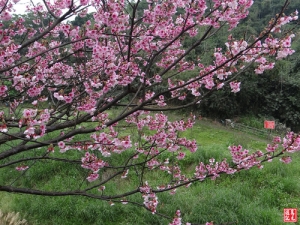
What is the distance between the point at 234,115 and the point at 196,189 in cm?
984

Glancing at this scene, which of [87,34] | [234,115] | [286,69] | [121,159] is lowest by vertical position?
[234,115]

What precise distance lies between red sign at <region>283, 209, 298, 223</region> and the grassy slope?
0.11 meters

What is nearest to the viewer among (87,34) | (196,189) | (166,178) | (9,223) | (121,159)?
(87,34)

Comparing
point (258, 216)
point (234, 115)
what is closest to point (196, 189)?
point (258, 216)

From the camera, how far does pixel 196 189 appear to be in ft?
16.7

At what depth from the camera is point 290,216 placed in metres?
4.06

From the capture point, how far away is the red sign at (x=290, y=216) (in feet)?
13.2

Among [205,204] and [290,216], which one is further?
[205,204]

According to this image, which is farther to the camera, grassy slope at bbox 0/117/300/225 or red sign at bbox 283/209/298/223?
grassy slope at bbox 0/117/300/225

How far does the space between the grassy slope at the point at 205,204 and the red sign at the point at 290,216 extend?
0.11 m

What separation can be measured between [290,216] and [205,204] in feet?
3.68

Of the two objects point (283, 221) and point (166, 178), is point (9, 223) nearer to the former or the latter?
point (166, 178)

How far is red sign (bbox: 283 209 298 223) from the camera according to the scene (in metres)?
4.03

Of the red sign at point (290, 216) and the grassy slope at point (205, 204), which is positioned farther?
the grassy slope at point (205, 204)
